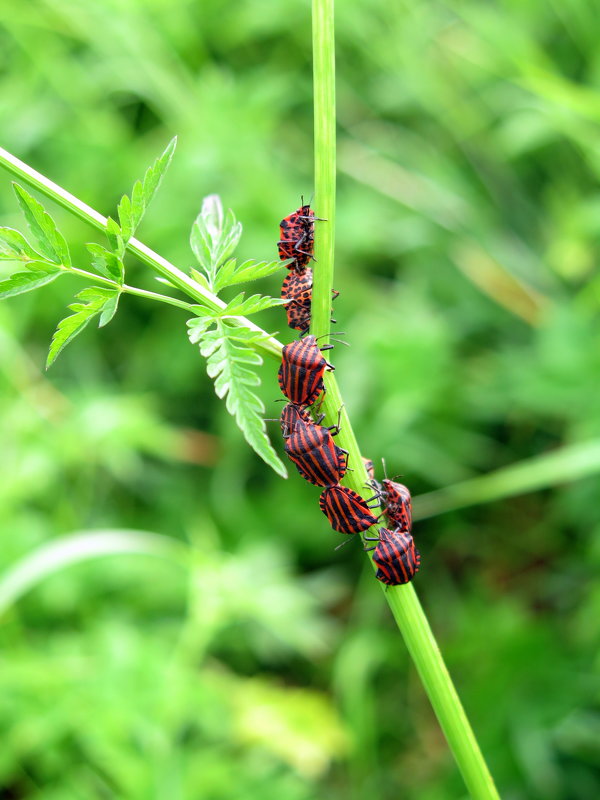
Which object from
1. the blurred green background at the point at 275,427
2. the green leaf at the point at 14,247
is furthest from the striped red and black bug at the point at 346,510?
the blurred green background at the point at 275,427

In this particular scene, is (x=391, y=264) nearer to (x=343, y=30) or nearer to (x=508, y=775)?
(x=343, y=30)

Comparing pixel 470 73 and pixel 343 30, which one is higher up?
pixel 343 30

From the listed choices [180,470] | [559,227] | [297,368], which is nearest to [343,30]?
A: [559,227]

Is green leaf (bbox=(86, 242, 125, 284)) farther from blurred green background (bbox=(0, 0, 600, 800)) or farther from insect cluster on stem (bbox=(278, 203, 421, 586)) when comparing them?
blurred green background (bbox=(0, 0, 600, 800))

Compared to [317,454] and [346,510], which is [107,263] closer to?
[317,454]

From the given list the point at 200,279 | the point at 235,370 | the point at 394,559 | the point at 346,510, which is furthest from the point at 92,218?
the point at 394,559
